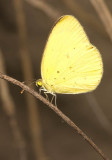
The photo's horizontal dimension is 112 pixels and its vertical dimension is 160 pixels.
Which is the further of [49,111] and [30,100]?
[49,111]

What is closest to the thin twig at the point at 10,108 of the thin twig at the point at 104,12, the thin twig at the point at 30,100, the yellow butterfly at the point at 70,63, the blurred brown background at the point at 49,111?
the thin twig at the point at 30,100

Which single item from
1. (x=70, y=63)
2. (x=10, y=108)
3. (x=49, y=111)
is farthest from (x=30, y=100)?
(x=49, y=111)

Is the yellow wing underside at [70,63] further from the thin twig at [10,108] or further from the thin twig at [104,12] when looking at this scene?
the thin twig at [10,108]

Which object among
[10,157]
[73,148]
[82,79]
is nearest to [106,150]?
[73,148]

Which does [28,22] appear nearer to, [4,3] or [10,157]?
[4,3]

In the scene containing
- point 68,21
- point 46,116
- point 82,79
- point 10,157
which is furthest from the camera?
point 46,116

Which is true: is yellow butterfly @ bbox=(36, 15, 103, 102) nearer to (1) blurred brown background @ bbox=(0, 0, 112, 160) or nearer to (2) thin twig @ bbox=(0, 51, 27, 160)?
(2) thin twig @ bbox=(0, 51, 27, 160)

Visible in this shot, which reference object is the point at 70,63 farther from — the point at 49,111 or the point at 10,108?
the point at 49,111

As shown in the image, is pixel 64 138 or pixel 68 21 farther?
pixel 64 138
